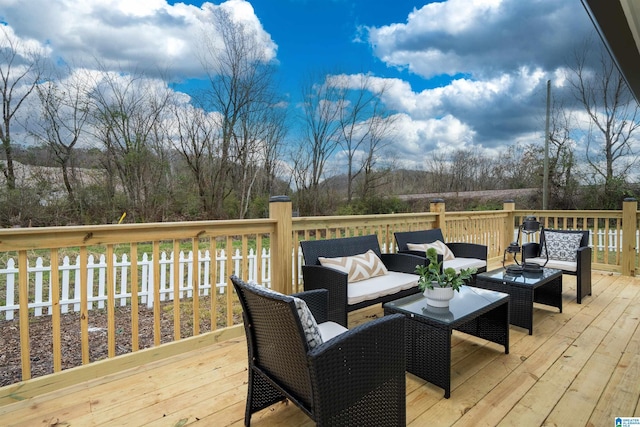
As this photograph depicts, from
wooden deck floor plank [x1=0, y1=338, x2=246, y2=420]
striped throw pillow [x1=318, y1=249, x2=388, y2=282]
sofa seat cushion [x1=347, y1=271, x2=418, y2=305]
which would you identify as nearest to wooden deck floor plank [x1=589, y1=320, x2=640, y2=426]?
sofa seat cushion [x1=347, y1=271, x2=418, y2=305]

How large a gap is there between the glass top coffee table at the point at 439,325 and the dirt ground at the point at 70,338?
2729mm

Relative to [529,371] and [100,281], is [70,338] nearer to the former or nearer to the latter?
[100,281]

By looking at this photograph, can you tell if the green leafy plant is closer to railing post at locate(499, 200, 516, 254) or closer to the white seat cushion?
the white seat cushion

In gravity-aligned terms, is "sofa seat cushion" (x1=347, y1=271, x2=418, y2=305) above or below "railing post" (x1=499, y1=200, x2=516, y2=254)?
below

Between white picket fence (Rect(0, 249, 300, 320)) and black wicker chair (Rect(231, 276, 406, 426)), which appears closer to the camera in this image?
black wicker chair (Rect(231, 276, 406, 426))

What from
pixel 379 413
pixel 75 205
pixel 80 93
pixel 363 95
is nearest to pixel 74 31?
pixel 80 93

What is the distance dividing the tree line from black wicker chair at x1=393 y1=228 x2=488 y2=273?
5.98 m

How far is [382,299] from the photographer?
9.34 feet

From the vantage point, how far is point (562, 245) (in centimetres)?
416

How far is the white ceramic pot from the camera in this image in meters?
2.14

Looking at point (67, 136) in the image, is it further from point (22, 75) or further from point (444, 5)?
point (444, 5)

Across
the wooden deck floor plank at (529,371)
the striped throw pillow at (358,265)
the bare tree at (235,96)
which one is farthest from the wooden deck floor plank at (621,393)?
the bare tree at (235,96)

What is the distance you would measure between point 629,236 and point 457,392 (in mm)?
4819

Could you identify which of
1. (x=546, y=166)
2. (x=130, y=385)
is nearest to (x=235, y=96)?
(x=130, y=385)
